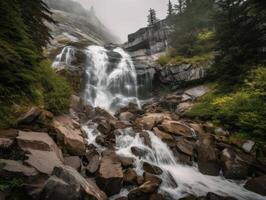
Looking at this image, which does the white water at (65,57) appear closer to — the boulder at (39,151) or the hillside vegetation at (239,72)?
the hillside vegetation at (239,72)

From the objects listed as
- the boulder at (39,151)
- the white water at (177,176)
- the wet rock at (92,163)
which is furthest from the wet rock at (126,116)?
the boulder at (39,151)

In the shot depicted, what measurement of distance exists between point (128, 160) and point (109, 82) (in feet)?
60.5

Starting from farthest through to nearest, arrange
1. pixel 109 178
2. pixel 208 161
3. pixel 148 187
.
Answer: pixel 208 161 < pixel 148 187 < pixel 109 178

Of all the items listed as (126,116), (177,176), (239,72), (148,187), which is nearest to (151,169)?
(177,176)

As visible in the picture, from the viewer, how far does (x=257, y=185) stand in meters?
9.51

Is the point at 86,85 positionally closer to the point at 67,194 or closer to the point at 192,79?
the point at 192,79

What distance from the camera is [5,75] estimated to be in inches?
315

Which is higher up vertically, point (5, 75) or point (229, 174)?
point (5, 75)

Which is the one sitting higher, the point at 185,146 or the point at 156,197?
the point at 185,146

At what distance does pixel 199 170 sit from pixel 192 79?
15.5 m

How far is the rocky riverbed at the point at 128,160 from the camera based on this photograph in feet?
19.7

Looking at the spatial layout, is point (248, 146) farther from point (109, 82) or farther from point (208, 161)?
point (109, 82)

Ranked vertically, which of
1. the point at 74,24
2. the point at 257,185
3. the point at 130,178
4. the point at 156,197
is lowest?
the point at 257,185

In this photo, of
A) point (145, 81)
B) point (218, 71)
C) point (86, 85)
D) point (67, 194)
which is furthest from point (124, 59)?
point (67, 194)
